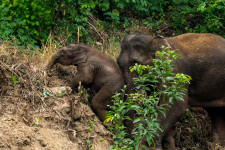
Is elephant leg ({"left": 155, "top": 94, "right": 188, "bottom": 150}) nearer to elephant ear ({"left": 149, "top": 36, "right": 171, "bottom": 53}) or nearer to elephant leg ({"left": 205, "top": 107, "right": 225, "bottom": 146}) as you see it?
elephant ear ({"left": 149, "top": 36, "right": 171, "bottom": 53})

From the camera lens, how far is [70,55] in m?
7.77

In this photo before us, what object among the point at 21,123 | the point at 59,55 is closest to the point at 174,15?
the point at 59,55

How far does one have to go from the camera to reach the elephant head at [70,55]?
7.67m

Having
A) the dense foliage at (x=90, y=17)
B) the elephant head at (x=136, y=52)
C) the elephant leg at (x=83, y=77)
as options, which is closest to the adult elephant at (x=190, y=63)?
the elephant head at (x=136, y=52)

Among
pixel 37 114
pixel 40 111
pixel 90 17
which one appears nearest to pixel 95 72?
pixel 40 111

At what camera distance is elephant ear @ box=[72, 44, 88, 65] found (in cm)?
763

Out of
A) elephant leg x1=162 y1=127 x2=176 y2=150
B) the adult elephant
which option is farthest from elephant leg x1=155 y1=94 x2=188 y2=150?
elephant leg x1=162 y1=127 x2=176 y2=150

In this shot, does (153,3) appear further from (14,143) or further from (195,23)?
(14,143)

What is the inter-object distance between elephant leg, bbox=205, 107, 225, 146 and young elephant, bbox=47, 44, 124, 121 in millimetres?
2228

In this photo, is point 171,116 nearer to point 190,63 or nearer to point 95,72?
point 190,63

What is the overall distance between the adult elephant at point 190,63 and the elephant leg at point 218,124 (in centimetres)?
37

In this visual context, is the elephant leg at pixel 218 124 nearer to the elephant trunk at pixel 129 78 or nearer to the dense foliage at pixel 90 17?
the elephant trunk at pixel 129 78

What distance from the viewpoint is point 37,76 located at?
286 inches

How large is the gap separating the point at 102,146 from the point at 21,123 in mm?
1386
